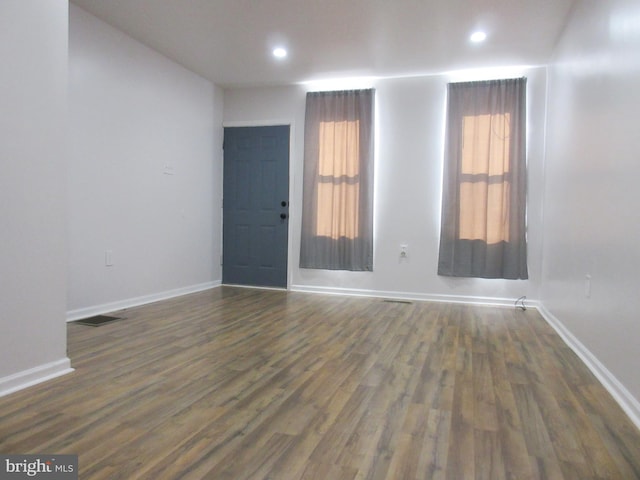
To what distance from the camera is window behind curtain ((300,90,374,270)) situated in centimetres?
521

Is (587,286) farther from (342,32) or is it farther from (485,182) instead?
(342,32)

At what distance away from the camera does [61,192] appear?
2.44 meters

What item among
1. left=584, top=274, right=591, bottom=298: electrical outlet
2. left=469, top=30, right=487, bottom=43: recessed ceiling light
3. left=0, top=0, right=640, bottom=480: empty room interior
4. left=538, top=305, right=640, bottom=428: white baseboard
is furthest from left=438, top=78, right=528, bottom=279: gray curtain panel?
left=584, top=274, right=591, bottom=298: electrical outlet

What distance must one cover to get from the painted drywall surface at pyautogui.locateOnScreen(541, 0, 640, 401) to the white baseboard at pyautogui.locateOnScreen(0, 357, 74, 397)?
9.70 feet

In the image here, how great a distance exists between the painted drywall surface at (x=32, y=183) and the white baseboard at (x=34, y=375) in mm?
26

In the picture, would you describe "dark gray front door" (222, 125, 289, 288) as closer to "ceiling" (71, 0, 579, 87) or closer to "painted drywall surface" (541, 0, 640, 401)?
"ceiling" (71, 0, 579, 87)

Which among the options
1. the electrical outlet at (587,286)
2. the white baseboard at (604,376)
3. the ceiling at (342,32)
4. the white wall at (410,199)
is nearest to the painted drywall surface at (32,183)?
the ceiling at (342,32)

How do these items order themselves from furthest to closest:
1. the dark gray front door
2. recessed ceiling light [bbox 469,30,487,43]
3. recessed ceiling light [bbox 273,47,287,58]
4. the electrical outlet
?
the dark gray front door, recessed ceiling light [bbox 273,47,287,58], recessed ceiling light [bbox 469,30,487,43], the electrical outlet

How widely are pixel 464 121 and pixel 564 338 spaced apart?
2636mm

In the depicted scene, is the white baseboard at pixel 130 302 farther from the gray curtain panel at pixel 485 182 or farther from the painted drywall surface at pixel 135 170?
the gray curtain panel at pixel 485 182

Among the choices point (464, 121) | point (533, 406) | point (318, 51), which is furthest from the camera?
point (464, 121)

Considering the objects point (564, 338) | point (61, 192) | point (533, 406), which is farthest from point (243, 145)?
point (533, 406)

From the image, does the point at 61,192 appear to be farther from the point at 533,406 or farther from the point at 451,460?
the point at 533,406

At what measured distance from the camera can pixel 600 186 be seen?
2.65 m
